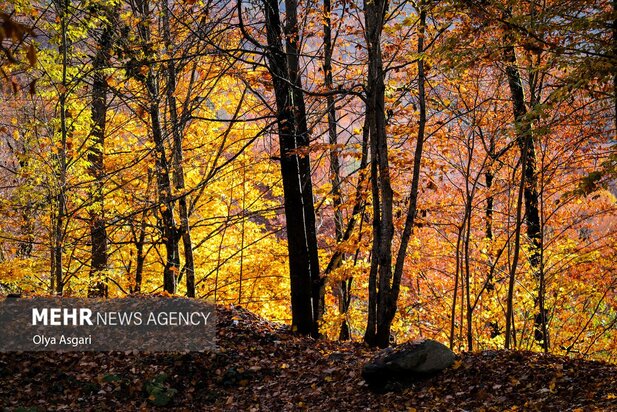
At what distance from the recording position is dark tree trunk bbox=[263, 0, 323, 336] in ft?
27.0

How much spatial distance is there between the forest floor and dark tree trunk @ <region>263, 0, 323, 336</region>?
2.14 ft

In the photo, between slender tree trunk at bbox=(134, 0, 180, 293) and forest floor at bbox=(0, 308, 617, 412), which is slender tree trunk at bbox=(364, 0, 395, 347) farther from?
slender tree trunk at bbox=(134, 0, 180, 293)

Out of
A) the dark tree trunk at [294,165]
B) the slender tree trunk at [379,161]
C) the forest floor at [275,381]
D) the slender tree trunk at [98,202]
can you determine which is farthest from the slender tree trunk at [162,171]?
the slender tree trunk at [379,161]

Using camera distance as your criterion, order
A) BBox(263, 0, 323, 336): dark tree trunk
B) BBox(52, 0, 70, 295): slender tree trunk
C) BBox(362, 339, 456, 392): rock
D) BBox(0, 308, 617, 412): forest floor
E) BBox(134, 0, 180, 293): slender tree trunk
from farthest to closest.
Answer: BBox(134, 0, 180, 293): slender tree trunk
BBox(52, 0, 70, 295): slender tree trunk
BBox(263, 0, 323, 336): dark tree trunk
BBox(362, 339, 456, 392): rock
BBox(0, 308, 617, 412): forest floor

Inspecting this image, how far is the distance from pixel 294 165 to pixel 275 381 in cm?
319

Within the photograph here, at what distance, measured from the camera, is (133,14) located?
33.2 feet

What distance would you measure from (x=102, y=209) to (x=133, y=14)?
13.8 feet

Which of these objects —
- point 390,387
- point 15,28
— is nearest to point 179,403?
point 390,387

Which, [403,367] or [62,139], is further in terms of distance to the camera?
[62,139]

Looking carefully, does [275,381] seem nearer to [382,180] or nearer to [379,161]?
[382,180]

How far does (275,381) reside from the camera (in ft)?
23.1

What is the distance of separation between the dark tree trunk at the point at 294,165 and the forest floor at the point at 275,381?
0.65m

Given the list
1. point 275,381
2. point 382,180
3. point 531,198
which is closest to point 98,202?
point 275,381

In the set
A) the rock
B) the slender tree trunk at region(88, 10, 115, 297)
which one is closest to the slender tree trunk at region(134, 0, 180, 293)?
the slender tree trunk at region(88, 10, 115, 297)
